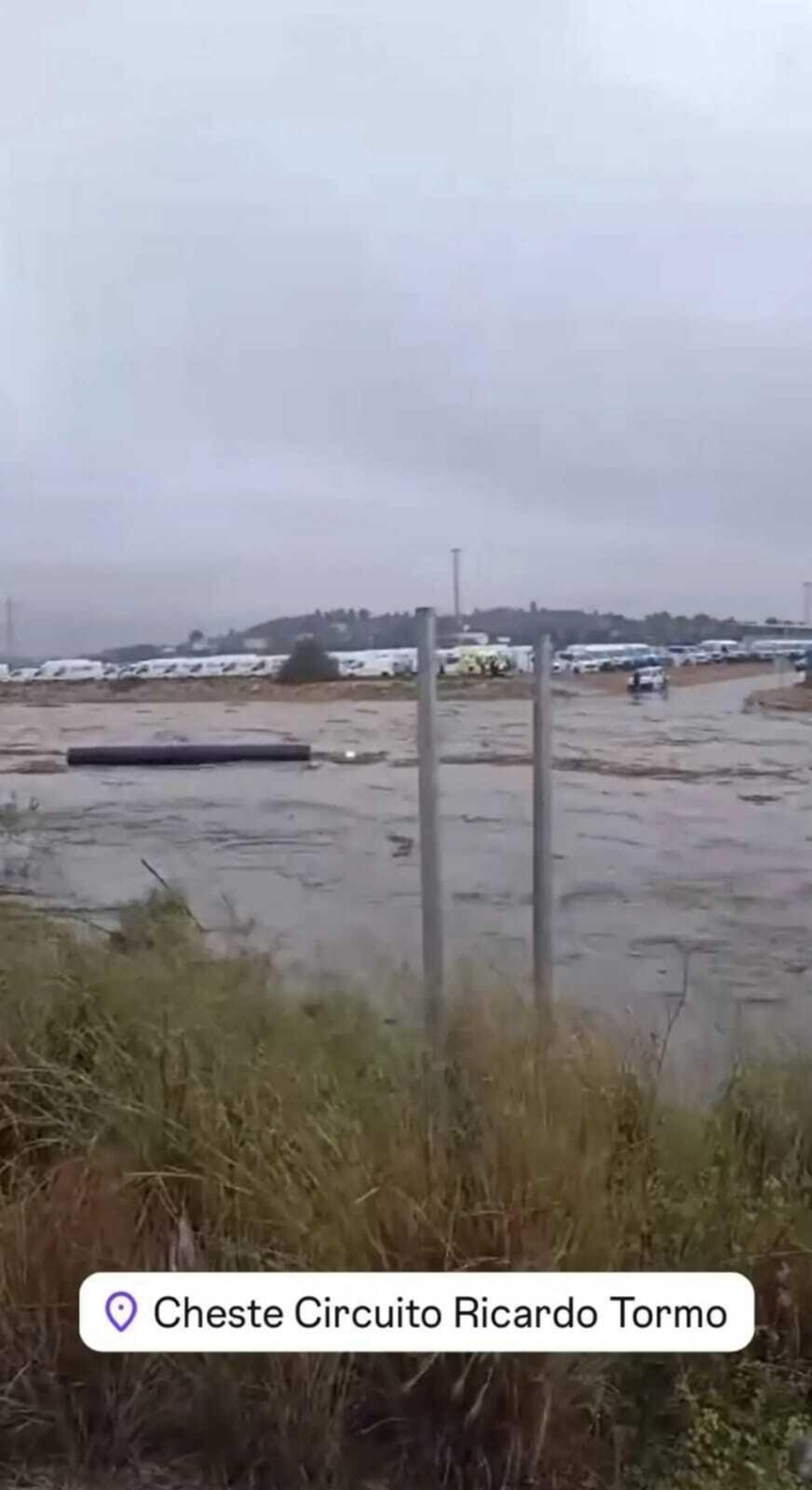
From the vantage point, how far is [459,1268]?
2615mm

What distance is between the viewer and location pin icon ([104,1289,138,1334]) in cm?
260

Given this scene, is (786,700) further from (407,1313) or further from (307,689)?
(407,1313)

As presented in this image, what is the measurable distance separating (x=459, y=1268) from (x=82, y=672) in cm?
A: 325

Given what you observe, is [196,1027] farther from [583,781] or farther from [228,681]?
[583,781]

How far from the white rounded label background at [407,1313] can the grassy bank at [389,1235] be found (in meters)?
0.06

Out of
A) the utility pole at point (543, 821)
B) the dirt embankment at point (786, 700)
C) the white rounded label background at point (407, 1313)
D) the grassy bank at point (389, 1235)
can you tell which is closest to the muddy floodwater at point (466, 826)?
the dirt embankment at point (786, 700)

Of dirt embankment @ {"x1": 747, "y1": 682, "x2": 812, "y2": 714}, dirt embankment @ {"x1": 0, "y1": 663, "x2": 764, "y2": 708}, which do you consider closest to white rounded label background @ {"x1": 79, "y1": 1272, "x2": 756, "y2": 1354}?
dirt embankment @ {"x1": 0, "y1": 663, "x2": 764, "y2": 708}

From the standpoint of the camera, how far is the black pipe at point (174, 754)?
549 centimetres

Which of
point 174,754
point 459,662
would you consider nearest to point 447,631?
point 459,662

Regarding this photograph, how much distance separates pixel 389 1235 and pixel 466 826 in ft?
9.27

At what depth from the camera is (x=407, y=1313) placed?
2.55 meters

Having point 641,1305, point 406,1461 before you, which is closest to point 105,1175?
point 406,1461

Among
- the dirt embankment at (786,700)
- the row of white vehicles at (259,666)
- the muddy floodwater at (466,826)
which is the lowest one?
the muddy floodwater at (466,826)

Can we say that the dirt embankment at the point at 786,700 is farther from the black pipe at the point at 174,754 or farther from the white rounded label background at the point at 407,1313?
the white rounded label background at the point at 407,1313
